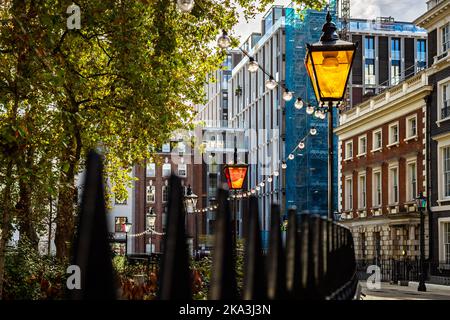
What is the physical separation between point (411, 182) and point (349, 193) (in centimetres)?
1143

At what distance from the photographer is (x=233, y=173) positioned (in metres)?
21.0

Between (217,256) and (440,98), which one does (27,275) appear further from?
(440,98)

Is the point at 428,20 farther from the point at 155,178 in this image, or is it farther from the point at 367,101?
the point at 155,178

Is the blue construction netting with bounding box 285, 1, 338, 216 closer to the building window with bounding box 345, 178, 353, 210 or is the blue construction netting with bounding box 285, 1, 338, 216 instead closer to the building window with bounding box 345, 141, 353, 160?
the building window with bounding box 345, 178, 353, 210

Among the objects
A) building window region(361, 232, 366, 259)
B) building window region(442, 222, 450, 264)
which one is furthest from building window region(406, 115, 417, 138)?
building window region(361, 232, 366, 259)

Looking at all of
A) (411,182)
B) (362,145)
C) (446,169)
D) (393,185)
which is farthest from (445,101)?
(362,145)

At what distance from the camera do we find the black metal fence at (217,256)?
53.0 inches

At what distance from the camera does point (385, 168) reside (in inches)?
1906

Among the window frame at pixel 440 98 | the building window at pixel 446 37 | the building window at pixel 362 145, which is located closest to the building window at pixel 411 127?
the window frame at pixel 440 98

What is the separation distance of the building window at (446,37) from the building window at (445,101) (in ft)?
7.17

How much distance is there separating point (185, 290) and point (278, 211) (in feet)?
2.08

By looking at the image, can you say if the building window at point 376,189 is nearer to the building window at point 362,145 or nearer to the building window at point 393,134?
the building window at point 362,145

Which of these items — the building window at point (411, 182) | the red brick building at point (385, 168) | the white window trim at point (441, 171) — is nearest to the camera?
the white window trim at point (441, 171)

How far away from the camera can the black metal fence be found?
1347 millimetres
